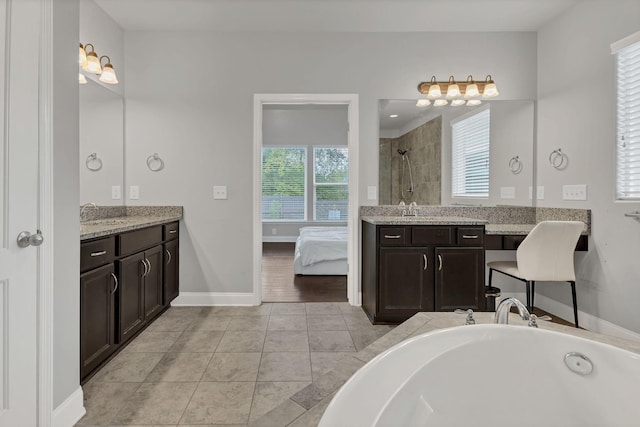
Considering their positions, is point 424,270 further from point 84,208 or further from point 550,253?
point 84,208

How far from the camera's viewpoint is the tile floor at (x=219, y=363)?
1.75 m

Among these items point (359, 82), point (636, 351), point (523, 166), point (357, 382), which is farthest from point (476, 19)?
point (357, 382)

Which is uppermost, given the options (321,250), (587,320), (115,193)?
(115,193)

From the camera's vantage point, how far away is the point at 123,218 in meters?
3.10

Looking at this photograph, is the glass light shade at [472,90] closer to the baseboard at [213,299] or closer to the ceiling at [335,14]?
the ceiling at [335,14]

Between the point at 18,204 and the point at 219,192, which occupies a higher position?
the point at 219,192

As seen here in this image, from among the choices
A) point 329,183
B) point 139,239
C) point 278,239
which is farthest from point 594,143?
point 278,239

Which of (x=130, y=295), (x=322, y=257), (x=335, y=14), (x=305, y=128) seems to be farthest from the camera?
(x=305, y=128)

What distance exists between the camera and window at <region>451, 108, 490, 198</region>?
3.52 m

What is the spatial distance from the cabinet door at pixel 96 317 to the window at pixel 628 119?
3.57m

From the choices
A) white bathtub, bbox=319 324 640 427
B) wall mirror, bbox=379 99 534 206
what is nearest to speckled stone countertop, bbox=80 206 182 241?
white bathtub, bbox=319 324 640 427

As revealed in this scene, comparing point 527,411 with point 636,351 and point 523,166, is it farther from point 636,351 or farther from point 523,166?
point 523,166

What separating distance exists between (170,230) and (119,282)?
38.6 inches

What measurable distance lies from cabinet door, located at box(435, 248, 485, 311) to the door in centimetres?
259
